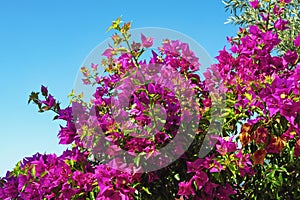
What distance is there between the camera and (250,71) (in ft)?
11.6

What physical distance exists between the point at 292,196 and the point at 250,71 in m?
0.93

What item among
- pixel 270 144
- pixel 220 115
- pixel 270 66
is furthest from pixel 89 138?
pixel 270 66

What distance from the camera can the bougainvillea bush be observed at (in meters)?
2.99

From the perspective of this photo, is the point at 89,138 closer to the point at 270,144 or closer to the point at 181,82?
the point at 181,82

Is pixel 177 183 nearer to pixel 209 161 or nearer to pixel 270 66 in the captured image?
pixel 209 161

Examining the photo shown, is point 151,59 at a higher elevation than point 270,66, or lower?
higher

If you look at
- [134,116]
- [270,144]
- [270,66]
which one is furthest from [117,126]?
[270,66]

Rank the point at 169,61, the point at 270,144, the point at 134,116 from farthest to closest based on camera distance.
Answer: the point at 169,61, the point at 134,116, the point at 270,144

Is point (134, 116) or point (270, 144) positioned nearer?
point (270, 144)

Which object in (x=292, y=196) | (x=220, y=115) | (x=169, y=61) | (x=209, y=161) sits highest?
(x=169, y=61)

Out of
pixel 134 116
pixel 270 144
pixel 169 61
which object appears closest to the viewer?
pixel 270 144

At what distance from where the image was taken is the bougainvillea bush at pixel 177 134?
2988 millimetres

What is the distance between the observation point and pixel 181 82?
10.7 feet

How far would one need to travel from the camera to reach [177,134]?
317 cm
